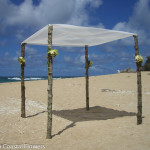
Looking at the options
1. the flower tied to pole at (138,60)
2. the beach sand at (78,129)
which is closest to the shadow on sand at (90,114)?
the beach sand at (78,129)

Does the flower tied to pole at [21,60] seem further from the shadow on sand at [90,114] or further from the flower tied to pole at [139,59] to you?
the flower tied to pole at [139,59]

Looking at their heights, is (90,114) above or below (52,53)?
below

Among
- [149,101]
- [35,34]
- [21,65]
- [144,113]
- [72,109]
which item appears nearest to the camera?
[35,34]

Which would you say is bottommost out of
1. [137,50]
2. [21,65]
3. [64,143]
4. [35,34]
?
[64,143]

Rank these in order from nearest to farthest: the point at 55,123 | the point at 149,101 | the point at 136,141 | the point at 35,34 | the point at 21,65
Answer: the point at 136,141 < the point at 35,34 < the point at 55,123 < the point at 21,65 < the point at 149,101

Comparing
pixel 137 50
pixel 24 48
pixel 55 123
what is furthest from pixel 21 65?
pixel 137 50

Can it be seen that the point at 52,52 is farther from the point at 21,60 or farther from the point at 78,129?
the point at 78,129

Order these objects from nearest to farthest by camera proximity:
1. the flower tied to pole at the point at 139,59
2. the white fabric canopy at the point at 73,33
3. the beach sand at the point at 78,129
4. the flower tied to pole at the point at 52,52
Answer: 1. the beach sand at the point at 78,129
2. the flower tied to pole at the point at 52,52
3. the white fabric canopy at the point at 73,33
4. the flower tied to pole at the point at 139,59

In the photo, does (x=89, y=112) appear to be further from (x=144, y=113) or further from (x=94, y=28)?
(x=94, y=28)

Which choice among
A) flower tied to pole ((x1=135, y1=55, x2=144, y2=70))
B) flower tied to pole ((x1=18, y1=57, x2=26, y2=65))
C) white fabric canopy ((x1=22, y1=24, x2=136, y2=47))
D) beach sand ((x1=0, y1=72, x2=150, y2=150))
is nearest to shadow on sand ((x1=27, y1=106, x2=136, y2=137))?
beach sand ((x1=0, y1=72, x2=150, y2=150))

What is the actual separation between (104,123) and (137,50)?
2.46 meters

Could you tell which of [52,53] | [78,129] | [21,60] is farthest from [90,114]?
[52,53]

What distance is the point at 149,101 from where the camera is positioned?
931 centimetres

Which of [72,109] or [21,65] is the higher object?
[21,65]
